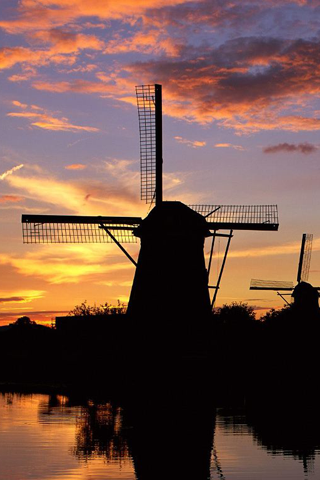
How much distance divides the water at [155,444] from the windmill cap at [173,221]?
9.88 metres

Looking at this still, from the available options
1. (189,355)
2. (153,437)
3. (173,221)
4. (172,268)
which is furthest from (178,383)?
(153,437)

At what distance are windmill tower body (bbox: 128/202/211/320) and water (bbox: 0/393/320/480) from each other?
8134mm

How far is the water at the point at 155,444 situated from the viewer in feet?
52.6

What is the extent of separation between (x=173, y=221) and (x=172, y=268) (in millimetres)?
2074

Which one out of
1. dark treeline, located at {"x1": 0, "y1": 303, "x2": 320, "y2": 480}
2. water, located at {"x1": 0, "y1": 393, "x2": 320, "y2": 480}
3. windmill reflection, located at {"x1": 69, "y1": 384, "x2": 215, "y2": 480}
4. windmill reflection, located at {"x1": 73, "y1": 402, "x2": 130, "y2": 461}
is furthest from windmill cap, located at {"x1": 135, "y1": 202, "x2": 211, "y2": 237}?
windmill reflection, located at {"x1": 73, "y1": 402, "x2": 130, "y2": 461}

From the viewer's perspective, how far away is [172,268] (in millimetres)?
36719

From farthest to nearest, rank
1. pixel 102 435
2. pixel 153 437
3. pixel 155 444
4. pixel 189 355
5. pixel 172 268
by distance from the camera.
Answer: pixel 189 355 → pixel 172 268 → pixel 102 435 → pixel 153 437 → pixel 155 444

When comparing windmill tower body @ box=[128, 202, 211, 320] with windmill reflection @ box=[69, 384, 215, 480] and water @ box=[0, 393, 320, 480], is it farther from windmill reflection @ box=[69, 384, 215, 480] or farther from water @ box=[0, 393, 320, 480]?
water @ box=[0, 393, 320, 480]

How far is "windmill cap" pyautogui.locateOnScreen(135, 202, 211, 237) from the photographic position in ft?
121

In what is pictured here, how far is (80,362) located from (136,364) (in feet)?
45.2

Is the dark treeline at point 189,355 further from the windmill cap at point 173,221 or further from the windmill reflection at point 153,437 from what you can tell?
the windmill reflection at point 153,437

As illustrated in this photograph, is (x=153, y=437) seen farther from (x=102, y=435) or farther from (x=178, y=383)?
(x=178, y=383)

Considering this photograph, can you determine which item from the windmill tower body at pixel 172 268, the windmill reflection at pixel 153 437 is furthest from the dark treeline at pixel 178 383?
the windmill tower body at pixel 172 268

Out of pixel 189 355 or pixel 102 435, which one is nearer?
pixel 102 435
